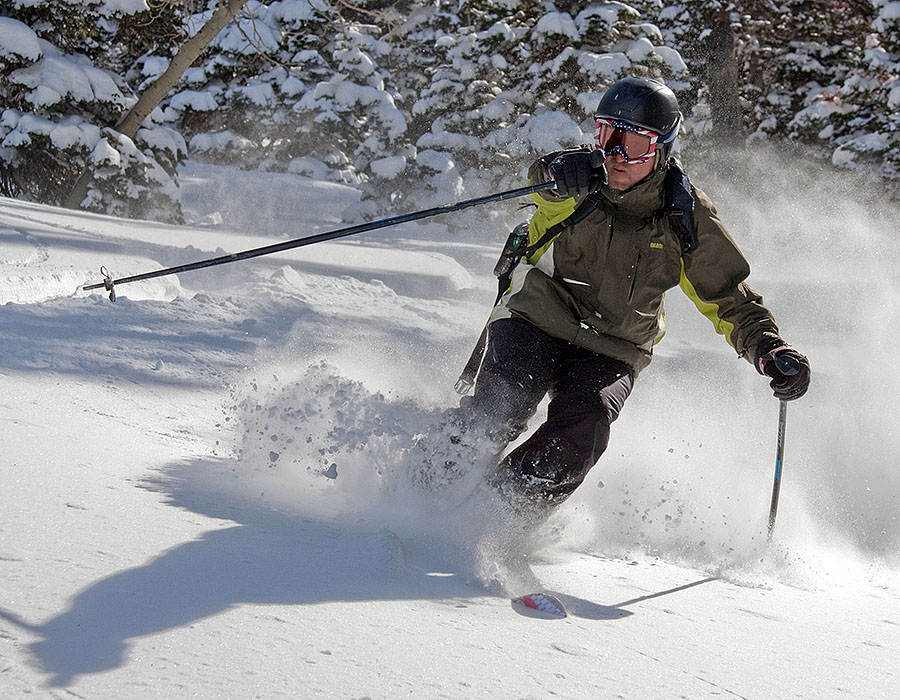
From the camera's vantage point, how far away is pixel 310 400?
159 inches

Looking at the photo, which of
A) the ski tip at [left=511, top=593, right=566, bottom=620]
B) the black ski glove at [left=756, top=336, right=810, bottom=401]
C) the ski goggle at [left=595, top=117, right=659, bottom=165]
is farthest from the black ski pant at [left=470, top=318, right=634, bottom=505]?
the ski goggle at [left=595, top=117, right=659, bottom=165]

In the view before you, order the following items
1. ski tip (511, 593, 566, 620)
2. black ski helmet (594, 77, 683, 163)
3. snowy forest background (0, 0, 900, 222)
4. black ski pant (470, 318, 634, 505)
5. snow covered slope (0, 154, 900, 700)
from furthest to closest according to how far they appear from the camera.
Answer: snowy forest background (0, 0, 900, 222)
black ski helmet (594, 77, 683, 163)
black ski pant (470, 318, 634, 505)
ski tip (511, 593, 566, 620)
snow covered slope (0, 154, 900, 700)

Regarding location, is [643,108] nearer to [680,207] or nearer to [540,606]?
[680,207]

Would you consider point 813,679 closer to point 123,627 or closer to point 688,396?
point 123,627

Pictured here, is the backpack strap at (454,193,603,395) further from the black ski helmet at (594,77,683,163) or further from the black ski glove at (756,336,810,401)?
the black ski glove at (756,336,810,401)

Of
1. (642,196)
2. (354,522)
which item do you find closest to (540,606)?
(354,522)

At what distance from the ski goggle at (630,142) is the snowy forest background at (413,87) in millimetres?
10086

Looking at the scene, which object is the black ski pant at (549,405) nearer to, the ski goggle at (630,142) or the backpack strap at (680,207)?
the backpack strap at (680,207)

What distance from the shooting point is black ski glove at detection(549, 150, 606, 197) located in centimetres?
361

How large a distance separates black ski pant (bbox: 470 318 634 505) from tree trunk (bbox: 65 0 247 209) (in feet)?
34.8

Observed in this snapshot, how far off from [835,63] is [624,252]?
78.5 ft

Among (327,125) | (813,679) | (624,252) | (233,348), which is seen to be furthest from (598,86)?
(813,679)

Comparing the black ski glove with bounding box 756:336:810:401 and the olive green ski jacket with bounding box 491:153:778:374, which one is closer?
the black ski glove with bounding box 756:336:810:401

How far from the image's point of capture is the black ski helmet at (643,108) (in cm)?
372
